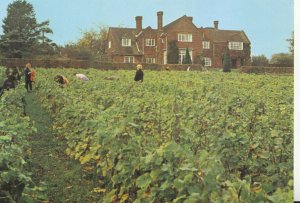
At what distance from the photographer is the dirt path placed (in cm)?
512

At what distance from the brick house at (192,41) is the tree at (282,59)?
279 millimetres

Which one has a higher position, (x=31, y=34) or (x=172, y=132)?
(x=31, y=34)

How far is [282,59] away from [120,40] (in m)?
4.07

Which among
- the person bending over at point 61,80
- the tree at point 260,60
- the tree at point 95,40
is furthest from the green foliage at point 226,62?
the person bending over at point 61,80

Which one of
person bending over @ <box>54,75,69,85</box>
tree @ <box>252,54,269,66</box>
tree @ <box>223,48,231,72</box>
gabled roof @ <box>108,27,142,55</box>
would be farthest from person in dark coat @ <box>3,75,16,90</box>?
tree @ <box>252,54,269,66</box>

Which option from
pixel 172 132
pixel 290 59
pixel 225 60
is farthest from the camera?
pixel 225 60

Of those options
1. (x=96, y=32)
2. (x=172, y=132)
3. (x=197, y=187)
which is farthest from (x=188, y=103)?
(x=197, y=187)

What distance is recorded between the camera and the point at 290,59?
13.6 ft

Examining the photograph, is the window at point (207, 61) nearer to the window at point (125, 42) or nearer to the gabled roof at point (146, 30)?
the gabled roof at point (146, 30)

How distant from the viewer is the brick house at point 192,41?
17.8 ft

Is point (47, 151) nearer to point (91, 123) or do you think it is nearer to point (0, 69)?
point (91, 123)

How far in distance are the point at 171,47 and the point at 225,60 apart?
148 centimetres
